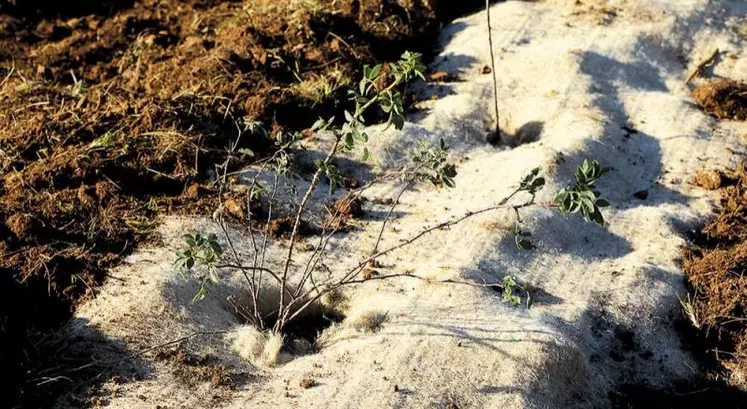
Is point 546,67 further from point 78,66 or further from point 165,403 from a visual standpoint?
point 165,403

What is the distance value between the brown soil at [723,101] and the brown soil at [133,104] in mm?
2023

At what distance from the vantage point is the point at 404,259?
4.05 meters

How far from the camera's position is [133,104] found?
475 centimetres

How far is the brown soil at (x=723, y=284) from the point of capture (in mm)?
3869

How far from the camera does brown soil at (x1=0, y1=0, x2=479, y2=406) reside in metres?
3.73

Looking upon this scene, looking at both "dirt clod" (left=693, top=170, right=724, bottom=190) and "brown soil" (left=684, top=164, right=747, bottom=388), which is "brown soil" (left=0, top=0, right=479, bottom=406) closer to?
"dirt clod" (left=693, top=170, right=724, bottom=190)

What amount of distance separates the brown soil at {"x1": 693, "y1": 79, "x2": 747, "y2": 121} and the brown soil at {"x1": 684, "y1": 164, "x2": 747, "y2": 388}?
Answer: 3.20 feet

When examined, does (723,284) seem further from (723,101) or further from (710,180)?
(723,101)

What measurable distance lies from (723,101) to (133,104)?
3964mm

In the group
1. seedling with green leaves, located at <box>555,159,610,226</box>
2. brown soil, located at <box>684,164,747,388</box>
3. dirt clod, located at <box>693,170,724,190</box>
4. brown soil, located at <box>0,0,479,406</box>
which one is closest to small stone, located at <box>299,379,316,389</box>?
brown soil, located at <box>0,0,479,406</box>

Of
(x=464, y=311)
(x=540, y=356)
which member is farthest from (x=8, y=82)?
(x=540, y=356)

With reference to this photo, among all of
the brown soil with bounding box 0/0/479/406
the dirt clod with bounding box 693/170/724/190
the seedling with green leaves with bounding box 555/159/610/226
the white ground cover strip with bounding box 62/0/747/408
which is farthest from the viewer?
the dirt clod with bounding box 693/170/724/190

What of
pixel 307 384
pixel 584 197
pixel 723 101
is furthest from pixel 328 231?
pixel 723 101

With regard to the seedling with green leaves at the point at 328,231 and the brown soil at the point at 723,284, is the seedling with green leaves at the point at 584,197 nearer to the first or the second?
the seedling with green leaves at the point at 328,231
